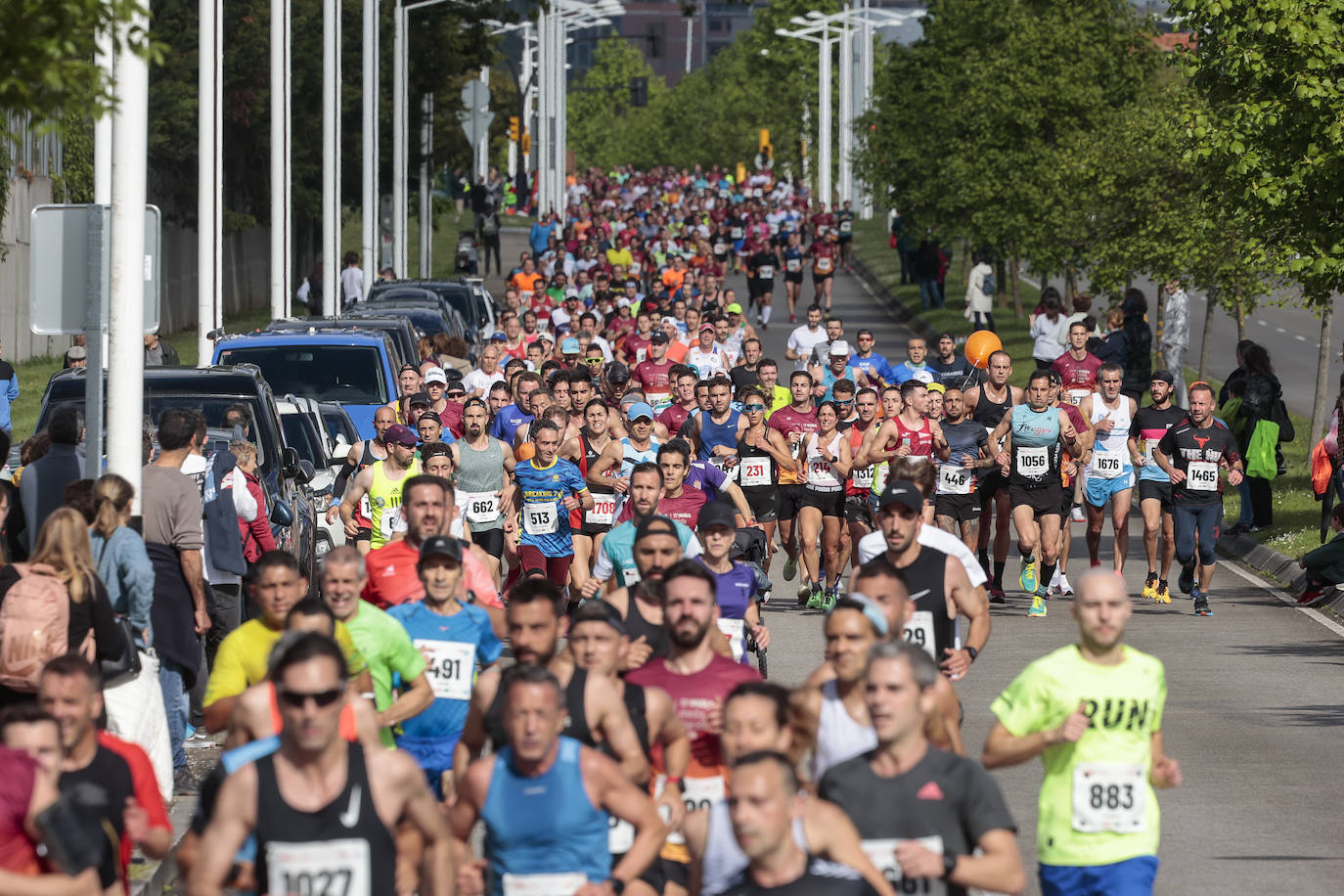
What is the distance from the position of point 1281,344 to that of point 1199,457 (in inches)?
1261

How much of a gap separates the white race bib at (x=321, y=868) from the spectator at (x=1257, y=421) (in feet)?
56.5

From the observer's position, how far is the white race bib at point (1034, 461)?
1905 cm

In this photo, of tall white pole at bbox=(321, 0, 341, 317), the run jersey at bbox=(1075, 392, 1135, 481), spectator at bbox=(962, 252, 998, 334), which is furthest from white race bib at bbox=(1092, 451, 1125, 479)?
spectator at bbox=(962, 252, 998, 334)

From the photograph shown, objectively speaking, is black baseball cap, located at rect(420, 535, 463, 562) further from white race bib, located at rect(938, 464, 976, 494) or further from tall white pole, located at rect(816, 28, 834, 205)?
tall white pole, located at rect(816, 28, 834, 205)

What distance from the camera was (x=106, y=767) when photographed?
747 cm

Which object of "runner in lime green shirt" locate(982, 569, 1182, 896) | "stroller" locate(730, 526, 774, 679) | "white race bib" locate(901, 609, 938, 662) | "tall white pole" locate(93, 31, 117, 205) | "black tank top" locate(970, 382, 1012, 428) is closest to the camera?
"runner in lime green shirt" locate(982, 569, 1182, 896)

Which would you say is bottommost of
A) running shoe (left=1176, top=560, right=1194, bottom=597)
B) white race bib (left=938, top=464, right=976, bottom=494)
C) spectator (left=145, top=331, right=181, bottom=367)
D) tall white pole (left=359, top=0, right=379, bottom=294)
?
running shoe (left=1176, top=560, right=1194, bottom=597)

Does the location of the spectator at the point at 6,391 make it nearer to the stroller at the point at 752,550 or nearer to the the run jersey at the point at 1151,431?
the stroller at the point at 752,550

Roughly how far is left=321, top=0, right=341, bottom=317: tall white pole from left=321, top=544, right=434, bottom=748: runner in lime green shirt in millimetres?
30427

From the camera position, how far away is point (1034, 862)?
10.8m

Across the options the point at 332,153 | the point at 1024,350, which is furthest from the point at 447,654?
the point at 1024,350

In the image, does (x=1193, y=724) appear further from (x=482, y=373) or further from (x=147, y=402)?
(x=482, y=373)

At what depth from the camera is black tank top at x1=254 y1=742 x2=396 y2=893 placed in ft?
21.7

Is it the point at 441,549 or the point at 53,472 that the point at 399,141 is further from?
the point at 441,549
